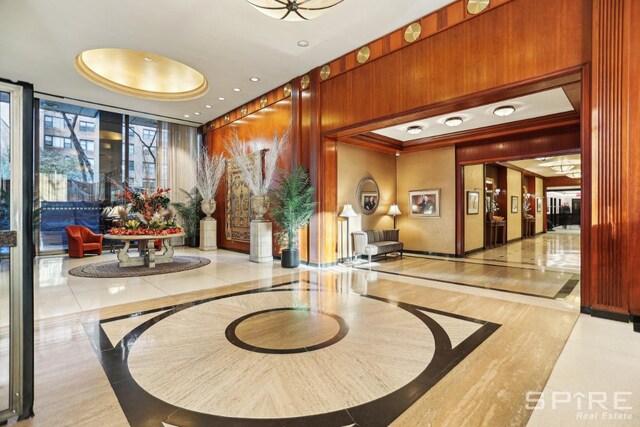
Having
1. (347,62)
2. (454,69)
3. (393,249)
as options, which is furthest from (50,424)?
(393,249)

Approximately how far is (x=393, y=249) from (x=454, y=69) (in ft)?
15.8

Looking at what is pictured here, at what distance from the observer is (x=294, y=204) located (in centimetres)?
676

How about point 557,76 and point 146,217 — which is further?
point 146,217

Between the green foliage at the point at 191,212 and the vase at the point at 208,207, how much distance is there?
0.54 meters

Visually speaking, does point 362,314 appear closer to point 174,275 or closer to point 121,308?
point 121,308

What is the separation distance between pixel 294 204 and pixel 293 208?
0.31ft

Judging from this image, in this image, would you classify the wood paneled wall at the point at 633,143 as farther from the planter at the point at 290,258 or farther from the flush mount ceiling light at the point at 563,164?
the flush mount ceiling light at the point at 563,164

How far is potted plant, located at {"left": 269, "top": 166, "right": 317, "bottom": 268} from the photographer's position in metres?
6.80

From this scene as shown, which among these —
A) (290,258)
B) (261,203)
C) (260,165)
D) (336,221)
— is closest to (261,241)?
(261,203)

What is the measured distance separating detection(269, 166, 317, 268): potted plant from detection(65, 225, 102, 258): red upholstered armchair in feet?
18.2

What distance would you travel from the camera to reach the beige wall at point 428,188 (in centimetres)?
906

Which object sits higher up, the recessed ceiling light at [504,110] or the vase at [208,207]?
the recessed ceiling light at [504,110]

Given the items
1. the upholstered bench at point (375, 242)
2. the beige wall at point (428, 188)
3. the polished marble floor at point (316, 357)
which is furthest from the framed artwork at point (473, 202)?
the polished marble floor at point (316, 357)

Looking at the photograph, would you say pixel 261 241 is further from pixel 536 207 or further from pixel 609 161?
pixel 536 207
